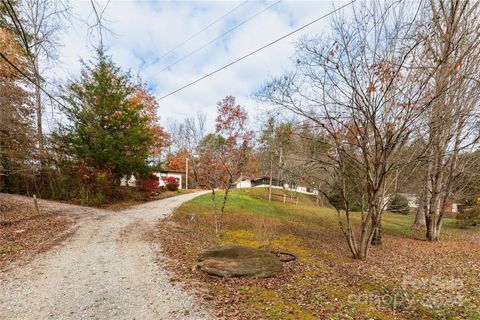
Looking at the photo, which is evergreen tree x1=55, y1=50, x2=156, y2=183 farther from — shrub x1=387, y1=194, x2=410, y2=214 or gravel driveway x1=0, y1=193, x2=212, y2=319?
shrub x1=387, y1=194, x2=410, y2=214

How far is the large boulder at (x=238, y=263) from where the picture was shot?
528 centimetres

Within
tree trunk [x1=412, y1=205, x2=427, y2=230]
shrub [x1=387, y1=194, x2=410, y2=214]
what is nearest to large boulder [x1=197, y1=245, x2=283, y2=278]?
shrub [x1=387, y1=194, x2=410, y2=214]

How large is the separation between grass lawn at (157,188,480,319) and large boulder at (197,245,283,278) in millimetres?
175

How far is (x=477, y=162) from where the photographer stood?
965 centimetres

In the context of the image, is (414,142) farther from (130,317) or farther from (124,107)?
(124,107)

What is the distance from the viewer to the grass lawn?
392cm

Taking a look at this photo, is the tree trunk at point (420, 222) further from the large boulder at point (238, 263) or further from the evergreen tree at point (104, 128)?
the evergreen tree at point (104, 128)

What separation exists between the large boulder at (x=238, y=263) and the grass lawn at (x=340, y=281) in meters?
0.17

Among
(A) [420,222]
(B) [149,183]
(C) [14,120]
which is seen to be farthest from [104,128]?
(A) [420,222]

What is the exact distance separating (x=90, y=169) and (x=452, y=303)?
16146 millimetres

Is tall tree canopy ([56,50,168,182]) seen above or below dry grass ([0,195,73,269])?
above

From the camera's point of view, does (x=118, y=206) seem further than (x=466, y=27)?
Yes

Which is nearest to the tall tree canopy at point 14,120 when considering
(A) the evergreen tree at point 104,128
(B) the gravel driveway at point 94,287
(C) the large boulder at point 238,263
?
(A) the evergreen tree at point 104,128

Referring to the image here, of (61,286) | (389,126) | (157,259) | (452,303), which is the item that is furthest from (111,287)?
(389,126)
